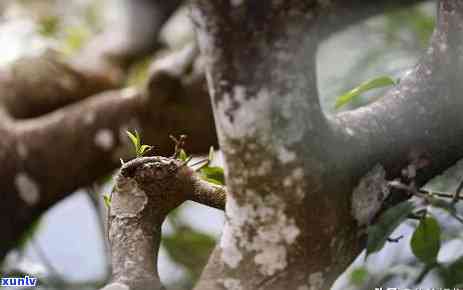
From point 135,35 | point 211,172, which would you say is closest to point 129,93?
point 135,35

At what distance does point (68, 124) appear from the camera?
141cm

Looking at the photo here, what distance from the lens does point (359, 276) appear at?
0.91 meters

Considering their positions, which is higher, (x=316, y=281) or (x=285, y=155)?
(x=285, y=155)

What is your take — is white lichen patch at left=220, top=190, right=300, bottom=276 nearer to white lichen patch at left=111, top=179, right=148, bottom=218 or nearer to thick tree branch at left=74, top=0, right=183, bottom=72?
white lichen patch at left=111, top=179, right=148, bottom=218

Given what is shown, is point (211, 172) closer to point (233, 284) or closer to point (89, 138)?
point (233, 284)

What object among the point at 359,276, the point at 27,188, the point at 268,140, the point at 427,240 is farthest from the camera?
the point at 27,188

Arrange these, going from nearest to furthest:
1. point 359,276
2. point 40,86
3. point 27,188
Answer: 1. point 359,276
2. point 27,188
3. point 40,86

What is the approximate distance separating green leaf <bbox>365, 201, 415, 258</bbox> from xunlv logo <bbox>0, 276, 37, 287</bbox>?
427 millimetres

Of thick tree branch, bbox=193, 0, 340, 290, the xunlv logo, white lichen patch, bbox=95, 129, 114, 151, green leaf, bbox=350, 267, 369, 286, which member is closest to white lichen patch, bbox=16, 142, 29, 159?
white lichen patch, bbox=95, 129, 114, 151

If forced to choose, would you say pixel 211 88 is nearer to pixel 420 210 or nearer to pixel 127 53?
pixel 420 210

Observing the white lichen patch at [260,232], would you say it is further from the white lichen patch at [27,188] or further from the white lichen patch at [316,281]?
the white lichen patch at [27,188]

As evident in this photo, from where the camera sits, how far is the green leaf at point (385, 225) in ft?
1.62

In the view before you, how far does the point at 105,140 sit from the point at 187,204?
0.99 feet

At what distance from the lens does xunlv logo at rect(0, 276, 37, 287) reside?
79 cm
